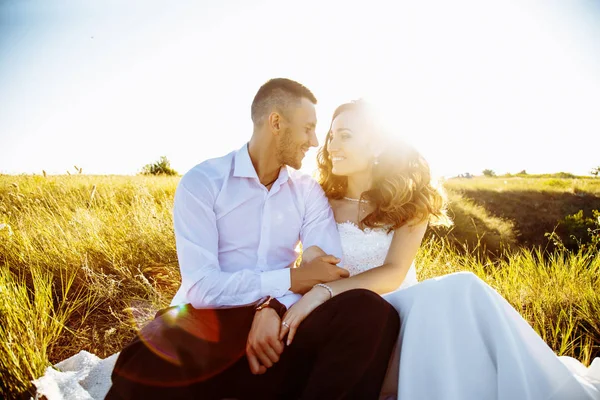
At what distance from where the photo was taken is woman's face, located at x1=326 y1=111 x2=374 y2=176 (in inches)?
130

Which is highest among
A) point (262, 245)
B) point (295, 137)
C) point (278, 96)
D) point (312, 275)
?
point (278, 96)

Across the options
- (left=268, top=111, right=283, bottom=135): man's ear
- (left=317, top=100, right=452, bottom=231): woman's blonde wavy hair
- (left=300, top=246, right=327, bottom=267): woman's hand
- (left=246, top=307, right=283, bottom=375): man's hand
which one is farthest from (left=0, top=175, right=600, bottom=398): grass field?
(left=268, top=111, right=283, bottom=135): man's ear

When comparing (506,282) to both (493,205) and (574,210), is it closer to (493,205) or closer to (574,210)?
(493,205)

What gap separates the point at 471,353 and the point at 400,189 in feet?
4.89

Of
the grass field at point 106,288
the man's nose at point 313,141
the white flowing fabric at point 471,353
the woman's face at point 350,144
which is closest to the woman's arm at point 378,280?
the white flowing fabric at point 471,353

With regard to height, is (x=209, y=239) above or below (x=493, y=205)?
above

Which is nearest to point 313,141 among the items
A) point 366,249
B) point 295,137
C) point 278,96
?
point 295,137

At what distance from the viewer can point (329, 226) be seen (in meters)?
3.04

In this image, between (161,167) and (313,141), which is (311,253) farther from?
(161,167)

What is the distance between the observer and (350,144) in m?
3.33

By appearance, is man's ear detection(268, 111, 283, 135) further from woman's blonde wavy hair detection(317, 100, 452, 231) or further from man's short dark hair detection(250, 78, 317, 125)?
woman's blonde wavy hair detection(317, 100, 452, 231)

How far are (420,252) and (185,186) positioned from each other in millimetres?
3342

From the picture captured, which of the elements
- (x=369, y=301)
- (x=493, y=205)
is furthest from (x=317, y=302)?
(x=493, y=205)

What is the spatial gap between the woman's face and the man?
314 mm
